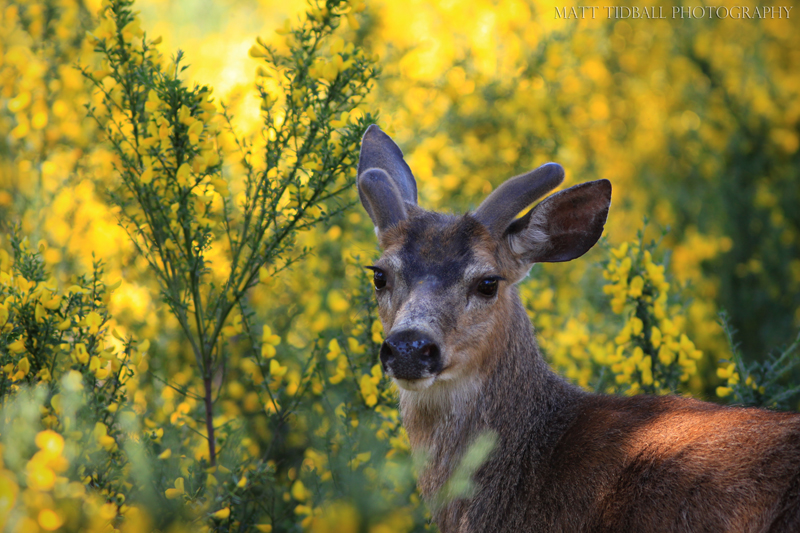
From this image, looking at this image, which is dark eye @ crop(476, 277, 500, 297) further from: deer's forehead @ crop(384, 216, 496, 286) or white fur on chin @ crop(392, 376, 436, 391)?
white fur on chin @ crop(392, 376, 436, 391)

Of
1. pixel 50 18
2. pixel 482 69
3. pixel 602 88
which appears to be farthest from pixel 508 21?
pixel 50 18

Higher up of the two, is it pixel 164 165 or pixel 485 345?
pixel 164 165

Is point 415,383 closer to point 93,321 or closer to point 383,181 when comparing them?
point 383,181

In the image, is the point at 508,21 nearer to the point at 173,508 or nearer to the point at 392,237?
the point at 392,237

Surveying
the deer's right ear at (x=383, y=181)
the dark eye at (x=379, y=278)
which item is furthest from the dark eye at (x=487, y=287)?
the deer's right ear at (x=383, y=181)

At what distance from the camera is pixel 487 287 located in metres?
3.98

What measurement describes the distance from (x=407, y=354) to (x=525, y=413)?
35.0 inches

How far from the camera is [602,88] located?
38.8ft

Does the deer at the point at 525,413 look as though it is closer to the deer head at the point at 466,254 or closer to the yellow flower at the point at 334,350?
the deer head at the point at 466,254

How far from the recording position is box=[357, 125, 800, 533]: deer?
10.2ft

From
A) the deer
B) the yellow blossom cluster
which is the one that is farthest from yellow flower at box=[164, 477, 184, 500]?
the yellow blossom cluster

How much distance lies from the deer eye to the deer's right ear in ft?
2.25

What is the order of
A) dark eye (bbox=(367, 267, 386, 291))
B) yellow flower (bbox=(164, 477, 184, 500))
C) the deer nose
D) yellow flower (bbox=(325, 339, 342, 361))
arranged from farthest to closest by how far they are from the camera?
yellow flower (bbox=(325, 339, 342, 361))
dark eye (bbox=(367, 267, 386, 291))
the deer nose
yellow flower (bbox=(164, 477, 184, 500))

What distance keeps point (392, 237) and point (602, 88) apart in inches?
340
